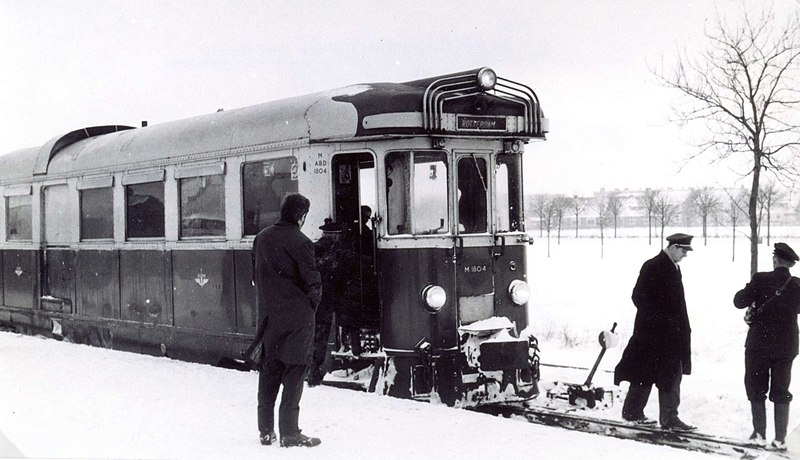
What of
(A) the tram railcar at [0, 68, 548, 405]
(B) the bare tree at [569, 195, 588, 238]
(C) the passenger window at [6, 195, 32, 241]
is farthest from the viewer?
(B) the bare tree at [569, 195, 588, 238]

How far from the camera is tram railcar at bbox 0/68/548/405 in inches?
308

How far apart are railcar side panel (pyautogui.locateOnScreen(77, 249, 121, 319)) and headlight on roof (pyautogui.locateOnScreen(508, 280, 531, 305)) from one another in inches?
231

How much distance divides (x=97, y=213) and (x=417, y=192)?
585cm

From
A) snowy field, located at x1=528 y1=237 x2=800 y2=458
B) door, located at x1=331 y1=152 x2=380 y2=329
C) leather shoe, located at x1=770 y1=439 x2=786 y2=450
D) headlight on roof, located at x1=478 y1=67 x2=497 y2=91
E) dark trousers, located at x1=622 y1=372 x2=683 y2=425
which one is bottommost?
snowy field, located at x1=528 y1=237 x2=800 y2=458

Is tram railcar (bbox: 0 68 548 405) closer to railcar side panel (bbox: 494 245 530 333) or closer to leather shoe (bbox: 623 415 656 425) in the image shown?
railcar side panel (bbox: 494 245 530 333)

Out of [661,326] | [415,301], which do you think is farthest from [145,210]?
[661,326]

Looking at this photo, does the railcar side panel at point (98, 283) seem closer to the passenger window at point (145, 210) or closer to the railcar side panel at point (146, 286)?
the railcar side panel at point (146, 286)

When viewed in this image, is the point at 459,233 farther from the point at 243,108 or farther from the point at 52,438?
the point at 52,438

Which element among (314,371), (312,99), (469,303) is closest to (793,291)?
(469,303)

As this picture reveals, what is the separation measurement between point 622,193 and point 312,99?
47651 mm

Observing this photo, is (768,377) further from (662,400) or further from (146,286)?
(146,286)

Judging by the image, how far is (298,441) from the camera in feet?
18.8

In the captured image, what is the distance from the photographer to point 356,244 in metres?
8.22

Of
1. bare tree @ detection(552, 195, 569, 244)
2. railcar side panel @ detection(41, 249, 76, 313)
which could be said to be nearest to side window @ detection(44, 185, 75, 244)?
railcar side panel @ detection(41, 249, 76, 313)
